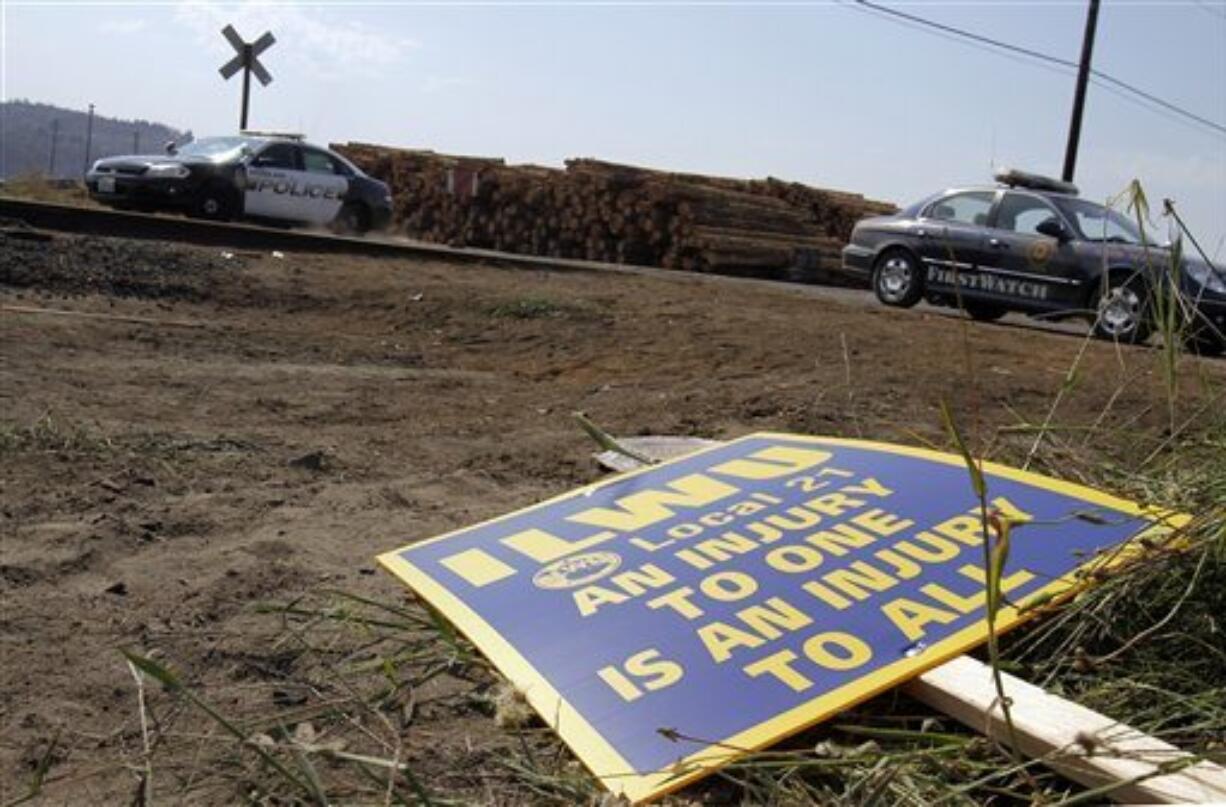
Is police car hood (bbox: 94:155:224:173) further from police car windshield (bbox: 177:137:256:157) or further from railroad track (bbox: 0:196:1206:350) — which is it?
railroad track (bbox: 0:196:1206:350)

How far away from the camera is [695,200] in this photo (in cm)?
2314

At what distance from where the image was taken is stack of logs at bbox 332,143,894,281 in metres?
23.2

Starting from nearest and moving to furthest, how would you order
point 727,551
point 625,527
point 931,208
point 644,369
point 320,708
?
point 320,708 → point 727,551 → point 625,527 → point 644,369 → point 931,208

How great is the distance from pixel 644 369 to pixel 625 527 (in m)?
5.24

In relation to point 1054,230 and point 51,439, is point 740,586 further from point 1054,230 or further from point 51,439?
point 1054,230

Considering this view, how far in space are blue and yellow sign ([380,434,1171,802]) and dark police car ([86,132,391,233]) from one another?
15.6 m

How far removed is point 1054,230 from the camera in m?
13.0

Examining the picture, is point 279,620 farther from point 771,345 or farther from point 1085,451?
point 771,345

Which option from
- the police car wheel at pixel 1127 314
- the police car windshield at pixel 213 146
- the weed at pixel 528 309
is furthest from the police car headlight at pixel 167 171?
the police car wheel at pixel 1127 314

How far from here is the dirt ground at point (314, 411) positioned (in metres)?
3.26

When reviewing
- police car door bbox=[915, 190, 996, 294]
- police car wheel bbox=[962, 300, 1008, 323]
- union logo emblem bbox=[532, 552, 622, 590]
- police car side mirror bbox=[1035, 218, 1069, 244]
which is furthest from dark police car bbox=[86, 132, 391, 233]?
union logo emblem bbox=[532, 552, 622, 590]

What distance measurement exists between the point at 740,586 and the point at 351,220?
18.9 meters

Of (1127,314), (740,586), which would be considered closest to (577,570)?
(740,586)

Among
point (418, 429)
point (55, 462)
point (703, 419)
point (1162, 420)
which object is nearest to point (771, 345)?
point (703, 419)
